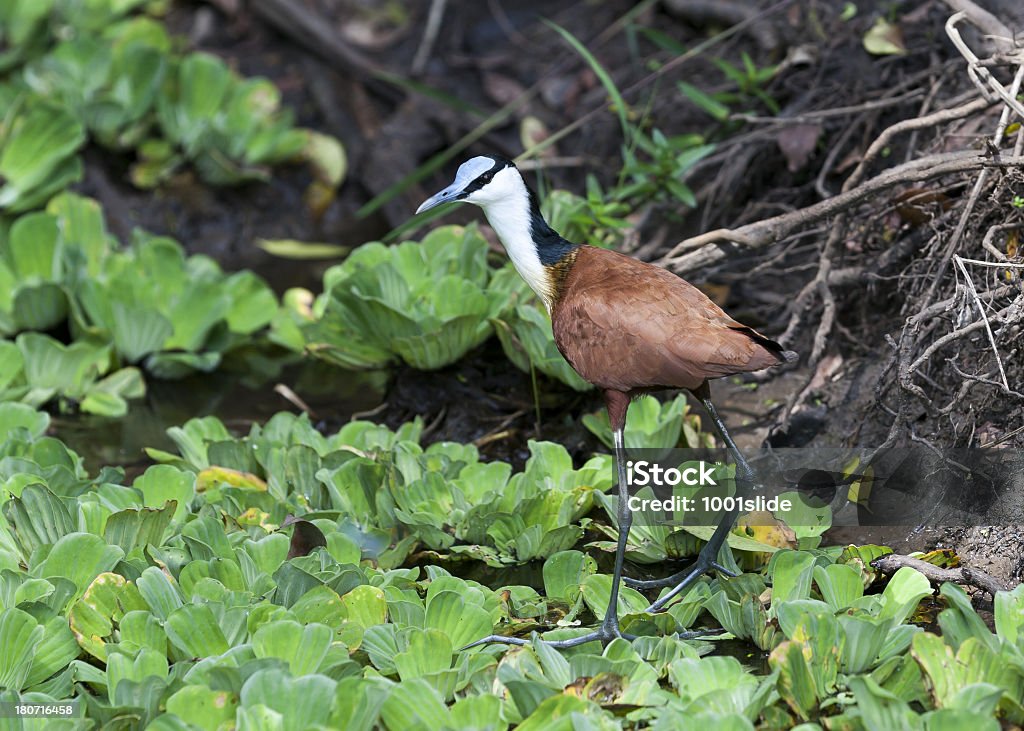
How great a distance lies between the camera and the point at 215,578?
3.11 meters

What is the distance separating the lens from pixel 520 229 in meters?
3.59

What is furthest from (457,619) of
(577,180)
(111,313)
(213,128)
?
(213,128)

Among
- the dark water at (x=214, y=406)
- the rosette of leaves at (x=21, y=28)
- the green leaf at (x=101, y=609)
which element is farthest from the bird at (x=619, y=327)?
the rosette of leaves at (x=21, y=28)

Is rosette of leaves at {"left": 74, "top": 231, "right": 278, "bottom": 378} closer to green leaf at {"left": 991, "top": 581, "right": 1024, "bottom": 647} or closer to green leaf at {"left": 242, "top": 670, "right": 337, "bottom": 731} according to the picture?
green leaf at {"left": 242, "top": 670, "right": 337, "bottom": 731}

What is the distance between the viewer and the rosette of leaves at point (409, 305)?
430cm

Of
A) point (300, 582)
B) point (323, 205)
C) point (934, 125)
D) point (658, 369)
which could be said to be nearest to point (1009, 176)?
point (934, 125)

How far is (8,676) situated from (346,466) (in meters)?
1.19

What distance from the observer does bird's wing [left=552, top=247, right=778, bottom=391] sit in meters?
3.10

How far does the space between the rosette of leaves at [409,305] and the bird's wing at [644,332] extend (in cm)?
89

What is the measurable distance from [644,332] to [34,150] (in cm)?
360

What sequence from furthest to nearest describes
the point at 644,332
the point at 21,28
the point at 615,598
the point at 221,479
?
the point at 21,28 → the point at 221,479 → the point at 644,332 → the point at 615,598

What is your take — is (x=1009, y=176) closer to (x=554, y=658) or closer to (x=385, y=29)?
(x=554, y=658)

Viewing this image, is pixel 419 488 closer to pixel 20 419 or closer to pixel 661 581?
pixel 661 581

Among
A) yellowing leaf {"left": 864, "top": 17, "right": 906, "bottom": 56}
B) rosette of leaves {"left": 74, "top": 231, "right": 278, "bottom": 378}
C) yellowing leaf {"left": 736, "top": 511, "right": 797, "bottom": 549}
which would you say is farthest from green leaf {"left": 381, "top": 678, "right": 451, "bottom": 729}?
yellowing leaf {"left": 864, "top": 17, "right": 906, "bottom": 56}
